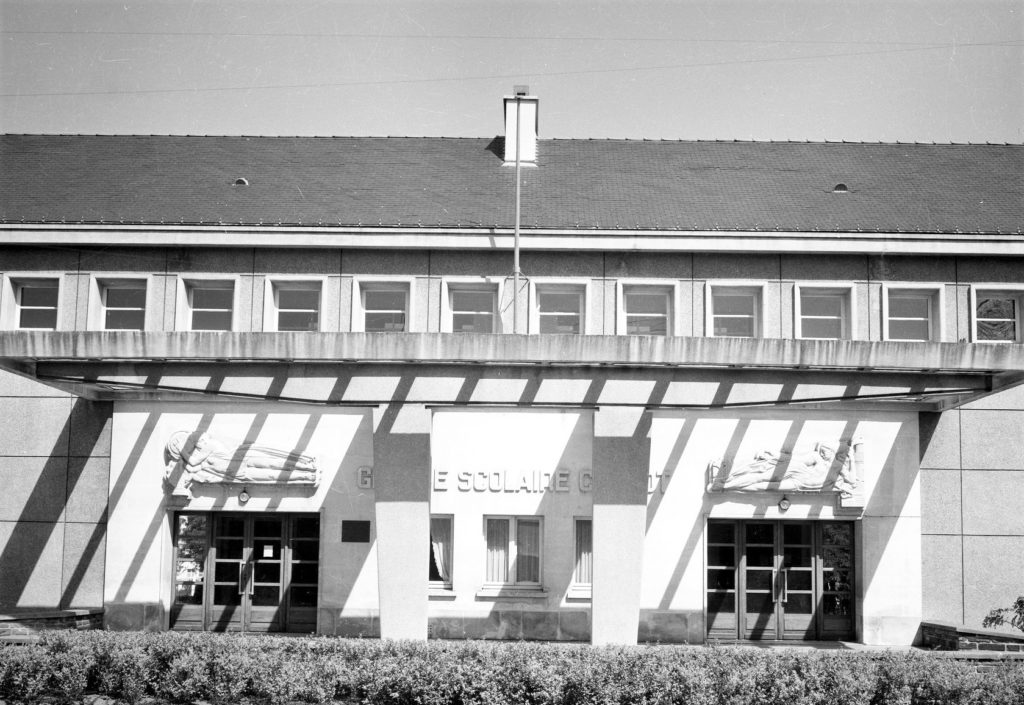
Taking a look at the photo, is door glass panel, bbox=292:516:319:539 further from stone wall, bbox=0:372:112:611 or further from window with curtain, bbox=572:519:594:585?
window with curtain, bbox=572:519:594:585

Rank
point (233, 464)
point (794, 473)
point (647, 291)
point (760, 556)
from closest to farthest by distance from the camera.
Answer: point (794, 473)
point (233, 464)
point (760, 556)
point (647, 291)

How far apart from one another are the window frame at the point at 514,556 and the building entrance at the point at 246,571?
→ 3.50 metres

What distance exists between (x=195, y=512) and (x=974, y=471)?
51.3ft

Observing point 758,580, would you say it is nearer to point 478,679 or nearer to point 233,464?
point 478,679

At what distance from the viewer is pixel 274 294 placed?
76.7 feet

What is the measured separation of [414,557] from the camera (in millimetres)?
18453

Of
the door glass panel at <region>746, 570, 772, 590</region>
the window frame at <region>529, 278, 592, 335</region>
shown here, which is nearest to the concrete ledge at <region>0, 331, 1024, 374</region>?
the window frame at <region>529, 278, 592, 335</region>

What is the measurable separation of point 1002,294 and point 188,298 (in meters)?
16.8

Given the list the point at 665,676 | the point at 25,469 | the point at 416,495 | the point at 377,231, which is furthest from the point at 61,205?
the point at 665,676

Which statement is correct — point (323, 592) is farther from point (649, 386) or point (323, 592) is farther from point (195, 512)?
point (649, 386)

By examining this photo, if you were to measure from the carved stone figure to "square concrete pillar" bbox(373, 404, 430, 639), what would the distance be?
6421mm

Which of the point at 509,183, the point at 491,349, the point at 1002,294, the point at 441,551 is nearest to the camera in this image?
the point at 491,349

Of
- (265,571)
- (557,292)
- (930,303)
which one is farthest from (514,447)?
(930,303)

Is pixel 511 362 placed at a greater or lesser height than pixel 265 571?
greater
